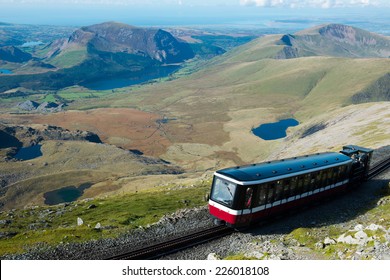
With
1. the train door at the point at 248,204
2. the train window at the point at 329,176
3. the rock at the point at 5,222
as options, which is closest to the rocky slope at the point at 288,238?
the train door at the point at 248,204

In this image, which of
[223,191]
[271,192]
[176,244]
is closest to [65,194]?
[223,191]

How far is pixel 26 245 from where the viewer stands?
108ft

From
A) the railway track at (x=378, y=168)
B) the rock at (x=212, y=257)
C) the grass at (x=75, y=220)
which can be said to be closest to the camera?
the rock at (x=212, y=257)

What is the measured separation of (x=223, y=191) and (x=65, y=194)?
97.8m

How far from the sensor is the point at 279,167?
38312 millimetres

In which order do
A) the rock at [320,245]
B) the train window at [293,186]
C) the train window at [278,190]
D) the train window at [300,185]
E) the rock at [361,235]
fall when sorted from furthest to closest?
the train window at [300,185] < the train window at [293,186] < the train window at [278,190] < the rock at [320,245] < the rock at [361,235]

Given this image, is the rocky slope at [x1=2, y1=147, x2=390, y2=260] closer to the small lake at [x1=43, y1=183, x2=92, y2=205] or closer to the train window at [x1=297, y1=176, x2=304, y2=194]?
the train window at [x1=297, y1=176, x2=304, y2=194]

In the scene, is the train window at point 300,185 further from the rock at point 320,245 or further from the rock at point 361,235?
the rock at point 361,235

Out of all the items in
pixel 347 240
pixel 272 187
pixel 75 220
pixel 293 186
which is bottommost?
pixel 75 220

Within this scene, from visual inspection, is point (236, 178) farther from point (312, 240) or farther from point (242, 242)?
point (312, 240)

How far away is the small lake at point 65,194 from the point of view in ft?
382

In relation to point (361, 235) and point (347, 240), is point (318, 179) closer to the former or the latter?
point (361, 235)

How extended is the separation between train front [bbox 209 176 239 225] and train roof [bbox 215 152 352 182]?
0.78 meters

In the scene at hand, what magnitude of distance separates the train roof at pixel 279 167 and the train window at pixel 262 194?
32.8 inches
